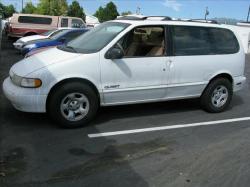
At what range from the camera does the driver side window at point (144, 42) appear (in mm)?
6512

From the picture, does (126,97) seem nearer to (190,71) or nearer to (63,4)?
(190,71)

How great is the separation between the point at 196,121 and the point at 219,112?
921 millimetres

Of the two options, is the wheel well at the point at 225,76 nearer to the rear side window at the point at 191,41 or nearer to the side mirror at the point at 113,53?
the rear side window at the point at 191,41

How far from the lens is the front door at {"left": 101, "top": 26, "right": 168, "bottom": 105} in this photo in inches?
247

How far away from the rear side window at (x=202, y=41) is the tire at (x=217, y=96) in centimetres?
60

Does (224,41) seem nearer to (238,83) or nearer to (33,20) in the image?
(238,83)

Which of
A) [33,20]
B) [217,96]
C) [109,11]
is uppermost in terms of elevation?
[109,11]

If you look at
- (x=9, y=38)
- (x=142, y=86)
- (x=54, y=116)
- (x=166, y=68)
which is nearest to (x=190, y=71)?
(x=166, y=68)

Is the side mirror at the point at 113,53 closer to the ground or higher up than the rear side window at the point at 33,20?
closer to the ground

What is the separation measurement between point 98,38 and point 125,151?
2.28 meters

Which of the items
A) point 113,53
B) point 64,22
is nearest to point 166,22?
point 113,53

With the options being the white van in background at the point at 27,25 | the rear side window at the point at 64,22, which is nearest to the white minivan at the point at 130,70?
the white van in background at the point at 27,25

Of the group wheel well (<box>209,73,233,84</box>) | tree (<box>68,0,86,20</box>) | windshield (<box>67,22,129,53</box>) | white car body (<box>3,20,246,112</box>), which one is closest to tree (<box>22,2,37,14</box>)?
tree (<box>68,0,86,20</box>)

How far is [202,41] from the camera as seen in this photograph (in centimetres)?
729
